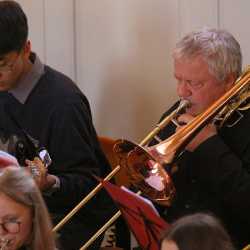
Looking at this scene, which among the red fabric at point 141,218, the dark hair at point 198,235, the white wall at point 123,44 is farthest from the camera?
the white wall at point 123,44

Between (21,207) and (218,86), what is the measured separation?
0.62 meters

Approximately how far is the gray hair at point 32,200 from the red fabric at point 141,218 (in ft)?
0.54

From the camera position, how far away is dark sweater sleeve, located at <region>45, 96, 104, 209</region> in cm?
207

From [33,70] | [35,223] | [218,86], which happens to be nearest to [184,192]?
[218,86]

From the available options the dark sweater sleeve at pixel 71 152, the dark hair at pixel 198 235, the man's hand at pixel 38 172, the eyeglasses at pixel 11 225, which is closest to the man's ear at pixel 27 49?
the dark sweater sleeve at pixel 71 152

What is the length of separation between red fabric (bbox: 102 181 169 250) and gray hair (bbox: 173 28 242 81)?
0.45m

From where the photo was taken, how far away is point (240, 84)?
1.76 m

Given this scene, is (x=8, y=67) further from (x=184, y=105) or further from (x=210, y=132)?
(x=210, y=132)

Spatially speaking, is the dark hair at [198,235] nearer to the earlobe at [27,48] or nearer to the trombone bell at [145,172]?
the trombone bell at [145,172]

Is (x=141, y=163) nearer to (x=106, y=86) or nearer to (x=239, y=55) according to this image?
(x=239, y=55)

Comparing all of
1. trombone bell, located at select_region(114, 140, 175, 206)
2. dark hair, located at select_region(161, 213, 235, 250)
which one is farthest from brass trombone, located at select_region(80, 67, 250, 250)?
dark hair, located at select_region(161, 213, 235, 250)

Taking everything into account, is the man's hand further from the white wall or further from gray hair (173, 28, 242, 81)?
the white wall

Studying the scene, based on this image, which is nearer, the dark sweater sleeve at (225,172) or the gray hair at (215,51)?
the dark sweater sleeve at (225,172)

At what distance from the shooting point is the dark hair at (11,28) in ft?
6.67
